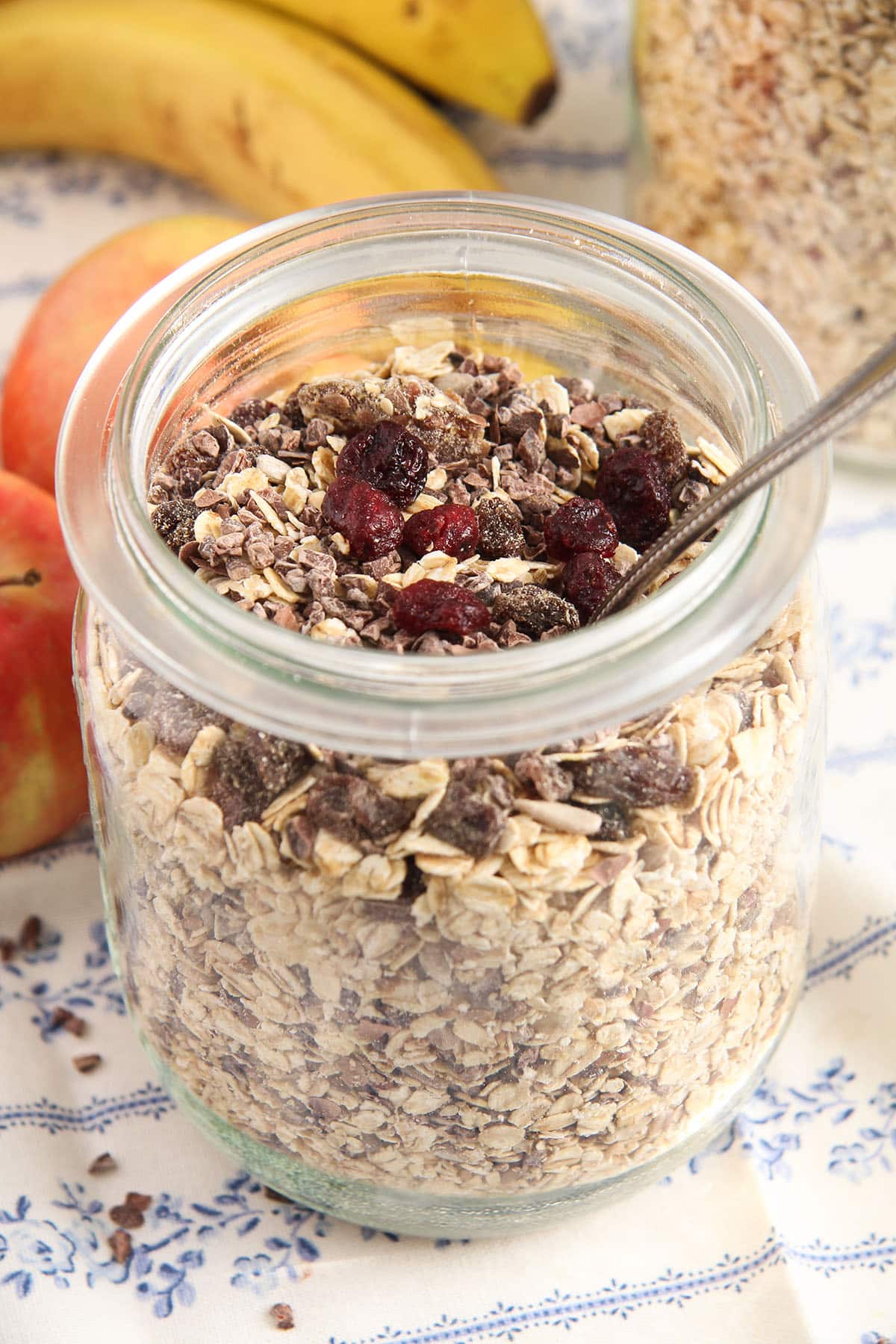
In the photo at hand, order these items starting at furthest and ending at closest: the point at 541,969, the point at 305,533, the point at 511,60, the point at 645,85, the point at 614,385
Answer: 1. the point at 511,60
2. the point at 645,85
3. the point at 614,385
4. the point at 305,533
5. the point at 541,969

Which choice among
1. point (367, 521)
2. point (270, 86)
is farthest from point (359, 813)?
point (270, 86)

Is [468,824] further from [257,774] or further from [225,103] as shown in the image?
[225,103]

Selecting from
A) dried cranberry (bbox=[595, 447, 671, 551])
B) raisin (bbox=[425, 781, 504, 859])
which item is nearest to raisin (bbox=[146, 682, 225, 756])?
raisin (bbox=[425, 781, 504, 859])

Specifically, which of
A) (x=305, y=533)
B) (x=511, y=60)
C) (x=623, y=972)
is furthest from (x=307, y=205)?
(x=623, y=972)

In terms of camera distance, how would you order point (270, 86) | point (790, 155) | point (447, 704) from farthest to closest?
1. point (270, 86)
2. point (790, 155)
3. point (447, 704)

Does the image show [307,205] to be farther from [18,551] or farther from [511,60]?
[18,551]

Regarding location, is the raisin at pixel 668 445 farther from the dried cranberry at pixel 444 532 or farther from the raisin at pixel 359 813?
the raisin at pixel 359 813

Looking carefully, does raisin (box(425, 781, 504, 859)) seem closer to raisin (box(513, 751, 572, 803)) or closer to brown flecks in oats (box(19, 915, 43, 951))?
raisin (box(513, 751, 572, 803))

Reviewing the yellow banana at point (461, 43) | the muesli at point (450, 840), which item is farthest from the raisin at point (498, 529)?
the yellow banana at point (461, 43)
